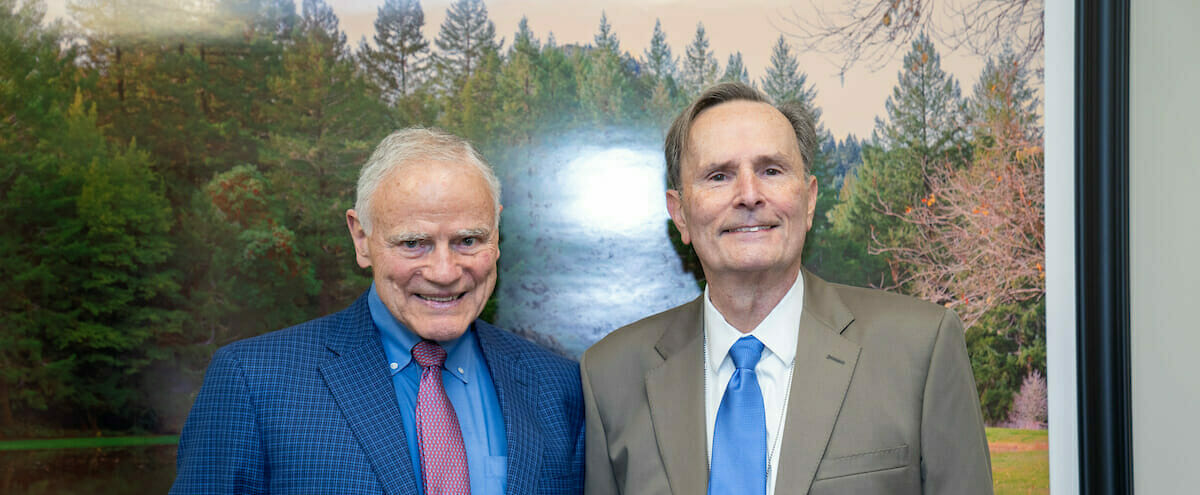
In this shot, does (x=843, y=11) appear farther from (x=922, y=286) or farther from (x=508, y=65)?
(x=508, y=65)

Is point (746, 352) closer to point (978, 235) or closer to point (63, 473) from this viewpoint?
point (978, 235)

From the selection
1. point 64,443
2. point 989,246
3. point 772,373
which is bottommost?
point 64,443

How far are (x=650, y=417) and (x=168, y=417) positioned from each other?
50.3 inches

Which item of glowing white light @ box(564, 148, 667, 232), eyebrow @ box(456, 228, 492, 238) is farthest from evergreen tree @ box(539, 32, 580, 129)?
eyebrow @ box(456, 228, 492, 238)

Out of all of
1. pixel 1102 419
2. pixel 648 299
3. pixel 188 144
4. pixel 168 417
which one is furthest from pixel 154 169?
pixel 1102 419

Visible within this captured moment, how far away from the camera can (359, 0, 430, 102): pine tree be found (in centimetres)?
207

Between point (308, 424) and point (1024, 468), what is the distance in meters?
1.82

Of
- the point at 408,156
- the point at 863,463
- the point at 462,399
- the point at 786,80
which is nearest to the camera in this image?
the point at 863,463

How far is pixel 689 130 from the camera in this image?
167 centimetres

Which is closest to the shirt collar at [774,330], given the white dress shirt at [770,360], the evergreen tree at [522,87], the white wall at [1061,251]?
the white dress shirt at [770,360]

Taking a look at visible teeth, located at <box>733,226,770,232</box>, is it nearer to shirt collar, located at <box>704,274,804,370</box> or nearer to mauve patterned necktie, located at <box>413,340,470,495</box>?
shirt collar, located at <box>704,274,804,370</box>

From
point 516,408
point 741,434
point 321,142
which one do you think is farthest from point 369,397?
point 321,142

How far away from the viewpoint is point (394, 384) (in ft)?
5.37

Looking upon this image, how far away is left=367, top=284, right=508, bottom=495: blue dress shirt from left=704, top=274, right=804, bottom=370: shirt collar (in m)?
0.48
